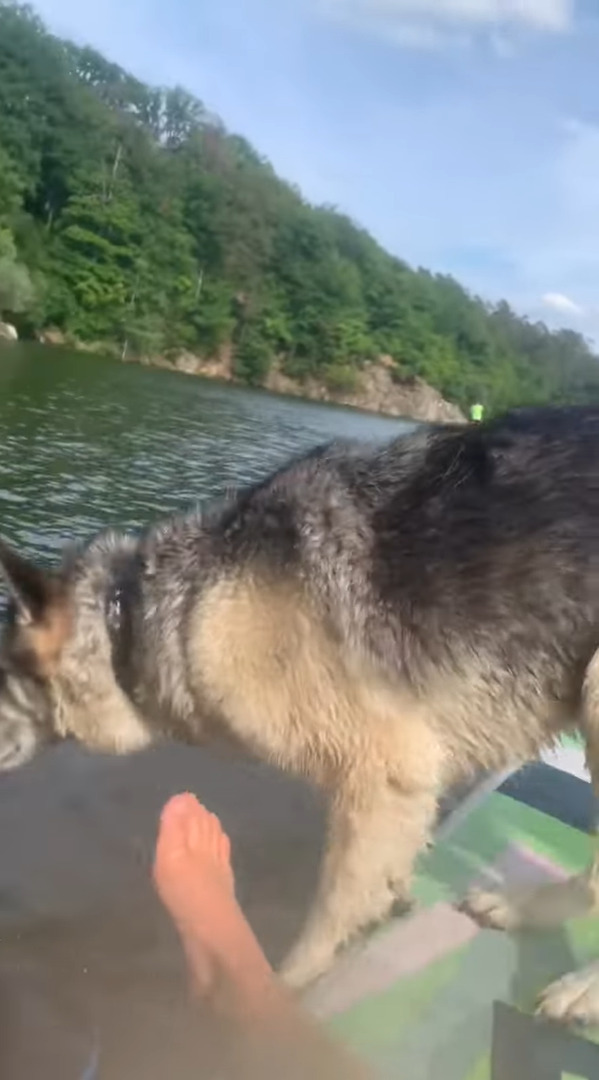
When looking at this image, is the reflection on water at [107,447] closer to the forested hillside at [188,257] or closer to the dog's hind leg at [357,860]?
the dog's hind leg at [357,860]

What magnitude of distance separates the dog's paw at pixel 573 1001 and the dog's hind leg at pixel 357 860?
645mm

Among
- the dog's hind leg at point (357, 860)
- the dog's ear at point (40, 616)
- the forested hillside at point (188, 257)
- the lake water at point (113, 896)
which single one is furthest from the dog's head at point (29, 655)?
the forested hillside at point (188, 257)

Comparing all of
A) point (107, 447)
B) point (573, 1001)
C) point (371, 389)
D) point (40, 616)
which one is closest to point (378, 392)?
point (371, 389)

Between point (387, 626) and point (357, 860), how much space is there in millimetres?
852

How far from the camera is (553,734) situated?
12.7ft

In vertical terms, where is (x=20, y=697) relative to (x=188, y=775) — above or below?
above

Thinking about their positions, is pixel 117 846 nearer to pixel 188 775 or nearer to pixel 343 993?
pixel 188 775

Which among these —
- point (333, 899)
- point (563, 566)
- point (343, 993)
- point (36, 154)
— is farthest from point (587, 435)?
point (36, 154)

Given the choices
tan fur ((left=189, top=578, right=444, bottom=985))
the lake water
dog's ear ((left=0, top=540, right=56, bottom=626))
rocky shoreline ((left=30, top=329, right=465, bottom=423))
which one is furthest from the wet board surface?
rocky shoreline ((left=30, top=329, right=465, bottom=423))

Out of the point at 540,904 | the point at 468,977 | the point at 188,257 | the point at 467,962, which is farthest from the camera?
the point at 188,257

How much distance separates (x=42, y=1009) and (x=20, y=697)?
4.21ft

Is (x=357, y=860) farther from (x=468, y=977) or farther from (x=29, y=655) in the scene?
(x=29, y=655)

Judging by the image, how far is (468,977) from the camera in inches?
155

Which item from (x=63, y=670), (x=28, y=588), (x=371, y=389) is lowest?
(x=63, y=670)
